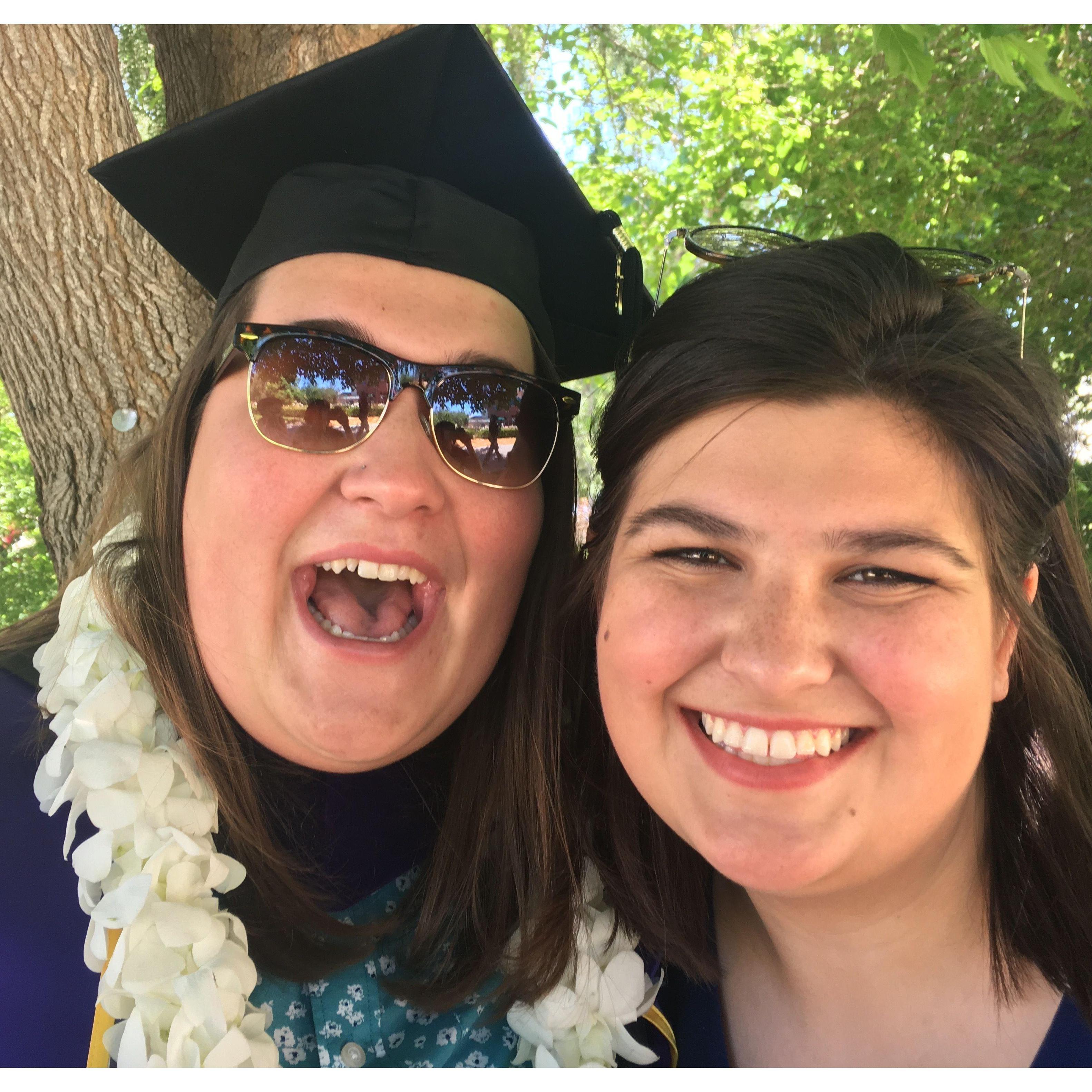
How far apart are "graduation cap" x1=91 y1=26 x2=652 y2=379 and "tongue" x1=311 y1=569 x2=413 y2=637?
676 mm

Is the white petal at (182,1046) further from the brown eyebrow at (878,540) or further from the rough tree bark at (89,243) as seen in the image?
the rough tree bark at (89,243)

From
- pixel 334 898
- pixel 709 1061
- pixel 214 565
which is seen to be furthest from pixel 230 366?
pixel 709 1061

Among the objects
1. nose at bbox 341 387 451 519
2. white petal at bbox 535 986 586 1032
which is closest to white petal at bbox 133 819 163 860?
nose at bbox 341 387 451 519

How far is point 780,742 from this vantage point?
1.64 metres

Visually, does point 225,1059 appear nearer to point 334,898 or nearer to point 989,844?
point 334,898

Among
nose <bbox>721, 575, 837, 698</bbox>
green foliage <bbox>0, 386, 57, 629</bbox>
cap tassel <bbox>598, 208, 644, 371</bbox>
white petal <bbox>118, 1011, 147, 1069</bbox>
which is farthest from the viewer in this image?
green foliage <bbox>0, 386, 57, 629</bbox>

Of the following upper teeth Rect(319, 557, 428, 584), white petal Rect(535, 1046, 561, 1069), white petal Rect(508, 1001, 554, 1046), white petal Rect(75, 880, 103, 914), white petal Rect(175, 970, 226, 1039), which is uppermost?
upper teeth Rect(319, 557, 428, 584)

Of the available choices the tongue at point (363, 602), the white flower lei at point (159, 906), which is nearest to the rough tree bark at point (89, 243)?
the white flower lei at point (159, 906)

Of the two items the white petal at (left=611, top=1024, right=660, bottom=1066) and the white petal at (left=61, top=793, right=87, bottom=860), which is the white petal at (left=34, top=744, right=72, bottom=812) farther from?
the white petal at (left=611, top=1024, right=660, bottom=1066)

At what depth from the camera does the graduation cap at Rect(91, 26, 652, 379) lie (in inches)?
79.4

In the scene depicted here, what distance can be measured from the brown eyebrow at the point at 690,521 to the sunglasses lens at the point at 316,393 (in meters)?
0.56

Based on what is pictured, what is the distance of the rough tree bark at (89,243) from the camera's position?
2.89 m

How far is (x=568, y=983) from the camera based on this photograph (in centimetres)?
201
